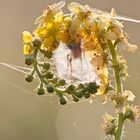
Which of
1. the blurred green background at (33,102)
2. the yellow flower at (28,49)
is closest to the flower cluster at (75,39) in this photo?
the yellow flower at (28,49)

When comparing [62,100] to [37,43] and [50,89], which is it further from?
[37,43]

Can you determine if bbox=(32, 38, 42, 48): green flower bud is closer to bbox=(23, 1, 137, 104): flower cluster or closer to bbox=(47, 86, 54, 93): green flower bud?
bbox=(23, 1, 137, 104): flower cluster

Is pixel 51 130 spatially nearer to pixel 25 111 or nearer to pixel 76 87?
pixel 25 111

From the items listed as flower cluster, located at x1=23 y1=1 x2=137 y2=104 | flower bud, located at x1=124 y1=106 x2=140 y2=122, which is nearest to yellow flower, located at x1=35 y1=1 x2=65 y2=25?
flower cluster, located at x1=23 y1=1 x2=137 y2=104

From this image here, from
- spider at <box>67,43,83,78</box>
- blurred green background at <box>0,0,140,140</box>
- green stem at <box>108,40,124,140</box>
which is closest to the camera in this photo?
green stem at <box>108,40,124,140</box>

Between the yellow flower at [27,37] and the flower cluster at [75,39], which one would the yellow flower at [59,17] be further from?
the yellow flower at [27,37]

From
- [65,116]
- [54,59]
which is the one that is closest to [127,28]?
[65,116]

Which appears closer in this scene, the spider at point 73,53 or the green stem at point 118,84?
the green stem at point 118,84

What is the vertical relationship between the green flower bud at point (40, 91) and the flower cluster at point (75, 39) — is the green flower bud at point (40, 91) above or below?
below

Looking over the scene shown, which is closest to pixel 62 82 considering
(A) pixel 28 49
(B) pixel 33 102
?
(A) pixel 28 49
